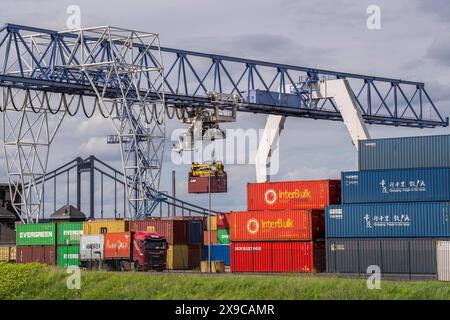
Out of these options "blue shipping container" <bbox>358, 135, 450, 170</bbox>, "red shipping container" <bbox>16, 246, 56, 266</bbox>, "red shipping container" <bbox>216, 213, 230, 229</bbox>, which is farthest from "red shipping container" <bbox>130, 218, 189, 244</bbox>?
"blue shipping container" <bbox>358, 135, 450, 170</bbox>

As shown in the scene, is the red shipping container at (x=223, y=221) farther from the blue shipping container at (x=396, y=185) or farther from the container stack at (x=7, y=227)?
the container stack at (x=7, y=227)

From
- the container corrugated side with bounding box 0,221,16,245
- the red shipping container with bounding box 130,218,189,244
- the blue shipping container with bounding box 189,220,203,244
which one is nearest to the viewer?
the red shipping container with bounding box 130,218,189,244

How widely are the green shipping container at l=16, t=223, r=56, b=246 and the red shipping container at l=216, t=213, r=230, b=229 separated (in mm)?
14452

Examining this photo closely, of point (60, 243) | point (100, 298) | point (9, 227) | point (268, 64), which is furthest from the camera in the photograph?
point (9, 227)

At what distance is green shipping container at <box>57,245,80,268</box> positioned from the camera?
3270 inches

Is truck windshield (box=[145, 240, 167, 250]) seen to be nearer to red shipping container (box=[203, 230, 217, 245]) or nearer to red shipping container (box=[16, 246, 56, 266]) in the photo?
red shipping container (box=[203, 230, 217, 245])

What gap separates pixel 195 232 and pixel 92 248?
29.9 ft

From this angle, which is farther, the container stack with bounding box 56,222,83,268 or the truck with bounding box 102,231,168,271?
the container stack with bounding box 56,222,83,268

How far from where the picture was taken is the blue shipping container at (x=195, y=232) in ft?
269

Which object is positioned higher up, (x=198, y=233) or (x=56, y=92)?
(x=56, y=92)

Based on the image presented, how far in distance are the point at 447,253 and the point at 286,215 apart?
1277cm
